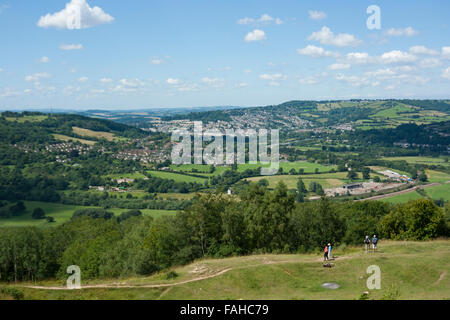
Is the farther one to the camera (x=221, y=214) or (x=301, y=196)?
(x=301, y=196)

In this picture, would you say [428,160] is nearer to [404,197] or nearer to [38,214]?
[404,197]

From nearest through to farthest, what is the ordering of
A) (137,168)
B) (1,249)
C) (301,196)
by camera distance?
(1,249)
(301,196)
(137,168)

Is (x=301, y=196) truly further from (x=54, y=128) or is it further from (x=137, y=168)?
(x=54, y=128)

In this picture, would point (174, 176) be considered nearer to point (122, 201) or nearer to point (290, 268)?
point (122, 201)

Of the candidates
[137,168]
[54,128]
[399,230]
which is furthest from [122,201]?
[54,128]
